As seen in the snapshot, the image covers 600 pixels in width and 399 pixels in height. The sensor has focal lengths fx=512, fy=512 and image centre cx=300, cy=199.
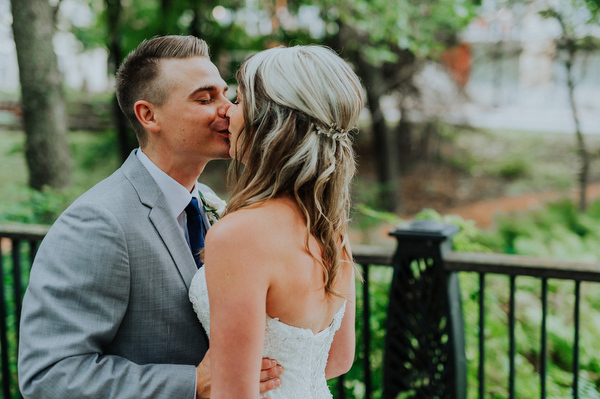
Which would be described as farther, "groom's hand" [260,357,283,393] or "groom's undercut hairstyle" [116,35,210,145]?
"groom's undercut hairstyle" [116,35,210,145]

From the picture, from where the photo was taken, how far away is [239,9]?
1055 cm

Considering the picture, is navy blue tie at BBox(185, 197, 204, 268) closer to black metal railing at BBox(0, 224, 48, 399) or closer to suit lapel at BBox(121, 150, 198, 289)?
suit lapel at BBox(121, 150, 198, 289)

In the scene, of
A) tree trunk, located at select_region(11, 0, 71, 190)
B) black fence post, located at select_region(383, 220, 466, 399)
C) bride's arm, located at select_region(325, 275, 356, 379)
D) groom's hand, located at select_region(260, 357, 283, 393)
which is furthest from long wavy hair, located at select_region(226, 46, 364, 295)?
tree trunk, located at select_region(11, 0, 71, 190)

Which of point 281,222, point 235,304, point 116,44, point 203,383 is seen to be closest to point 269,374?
point 203,383

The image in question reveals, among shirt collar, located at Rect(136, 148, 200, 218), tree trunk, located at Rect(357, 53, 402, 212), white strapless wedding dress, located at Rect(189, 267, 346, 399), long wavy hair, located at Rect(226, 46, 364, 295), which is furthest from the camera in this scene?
tree trunk, located at Rect(357, 53, 402, 212)

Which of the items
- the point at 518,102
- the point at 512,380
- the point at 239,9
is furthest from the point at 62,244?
the point at 518,102

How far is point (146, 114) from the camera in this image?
87.8 inches

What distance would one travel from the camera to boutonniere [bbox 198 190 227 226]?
2.38m

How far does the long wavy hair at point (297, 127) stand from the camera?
1.63m

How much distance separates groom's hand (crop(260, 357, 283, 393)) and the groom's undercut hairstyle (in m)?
1.11

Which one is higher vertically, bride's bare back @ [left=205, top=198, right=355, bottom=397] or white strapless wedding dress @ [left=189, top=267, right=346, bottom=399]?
bride's bare back @ [left=205, top=198, right=355, bottom=397]

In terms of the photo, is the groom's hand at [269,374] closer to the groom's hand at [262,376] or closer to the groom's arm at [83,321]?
the groom's hand at [262,376]

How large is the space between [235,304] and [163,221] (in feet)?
1.96

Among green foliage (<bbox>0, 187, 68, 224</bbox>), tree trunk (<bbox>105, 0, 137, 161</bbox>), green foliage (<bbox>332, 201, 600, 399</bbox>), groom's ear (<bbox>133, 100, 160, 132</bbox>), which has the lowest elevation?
green foliage (<bbox>332, 201, 600, 399</bbox>)
